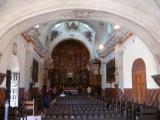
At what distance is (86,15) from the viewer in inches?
377

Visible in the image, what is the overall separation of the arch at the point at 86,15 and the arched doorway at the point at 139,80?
103 inches

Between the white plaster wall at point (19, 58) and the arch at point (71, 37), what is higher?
the arch at point (71, 37)

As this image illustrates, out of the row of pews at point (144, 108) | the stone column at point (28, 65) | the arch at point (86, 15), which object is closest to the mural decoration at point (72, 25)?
the stone column at point (28, 65)

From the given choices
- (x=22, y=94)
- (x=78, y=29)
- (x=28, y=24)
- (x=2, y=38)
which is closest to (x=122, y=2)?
(x=28, y=24)

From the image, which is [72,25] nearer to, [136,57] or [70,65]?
[70,65]

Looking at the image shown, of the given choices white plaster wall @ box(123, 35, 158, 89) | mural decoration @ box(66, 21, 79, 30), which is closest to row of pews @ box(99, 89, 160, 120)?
white plaster wall @ box(123, 35, 158, 89)

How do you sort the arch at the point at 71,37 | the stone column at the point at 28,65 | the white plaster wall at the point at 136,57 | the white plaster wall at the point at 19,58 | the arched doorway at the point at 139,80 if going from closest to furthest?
the white plaster wall at the point at 136,57 → the white plaster wall at the point at 19,58 → the arched doorway at the point at 139,80 → the stone column at the point at 28,65 → the arch at the point at 71,37

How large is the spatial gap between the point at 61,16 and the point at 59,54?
23.0 m

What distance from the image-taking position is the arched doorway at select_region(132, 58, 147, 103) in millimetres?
12047

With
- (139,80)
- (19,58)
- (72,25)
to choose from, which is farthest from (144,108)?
(72,25)

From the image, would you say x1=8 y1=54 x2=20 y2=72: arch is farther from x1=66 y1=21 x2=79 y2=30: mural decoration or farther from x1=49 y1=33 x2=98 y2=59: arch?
x1=49 y1=33 x2=98 y2=59: arch

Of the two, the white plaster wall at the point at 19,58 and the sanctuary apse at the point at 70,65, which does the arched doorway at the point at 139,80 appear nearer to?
the white plaster wall at the point at 19,58

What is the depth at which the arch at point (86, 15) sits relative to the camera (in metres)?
Result: 8.29

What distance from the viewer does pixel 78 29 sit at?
2916 cm
